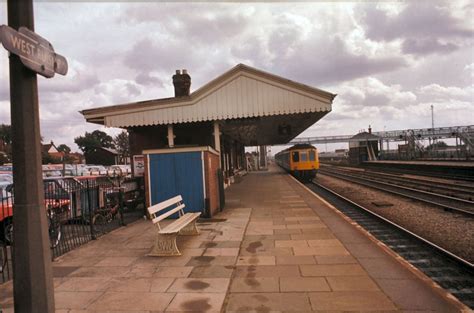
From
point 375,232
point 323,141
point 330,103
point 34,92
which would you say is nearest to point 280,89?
point 330,103

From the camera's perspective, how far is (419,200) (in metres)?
14.5

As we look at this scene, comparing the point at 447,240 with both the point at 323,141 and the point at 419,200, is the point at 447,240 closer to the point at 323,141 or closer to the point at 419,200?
the point at 419,200

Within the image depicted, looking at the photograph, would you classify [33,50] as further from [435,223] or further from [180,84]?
[180,84]

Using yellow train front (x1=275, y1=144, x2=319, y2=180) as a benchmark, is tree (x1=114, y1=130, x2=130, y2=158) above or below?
above

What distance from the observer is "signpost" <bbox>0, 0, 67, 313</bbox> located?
322 centimetres

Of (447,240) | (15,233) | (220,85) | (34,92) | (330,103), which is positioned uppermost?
(220,85)

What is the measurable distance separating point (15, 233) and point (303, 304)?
10.1 feet

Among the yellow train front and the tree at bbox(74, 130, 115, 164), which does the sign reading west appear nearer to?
the yellow train front

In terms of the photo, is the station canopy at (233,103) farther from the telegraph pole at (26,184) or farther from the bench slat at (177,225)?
the telegraph pole at (26,184)

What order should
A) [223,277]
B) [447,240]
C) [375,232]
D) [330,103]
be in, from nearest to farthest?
[223,277] → [447,240] → [375,232] → [330,103]

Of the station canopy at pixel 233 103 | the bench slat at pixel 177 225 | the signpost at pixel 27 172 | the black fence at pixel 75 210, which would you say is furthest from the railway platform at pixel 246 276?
the station canopy at pixel 233 103

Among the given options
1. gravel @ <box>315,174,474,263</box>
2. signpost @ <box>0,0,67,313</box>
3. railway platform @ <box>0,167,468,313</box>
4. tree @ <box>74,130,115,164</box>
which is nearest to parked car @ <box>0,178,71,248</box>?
railway platform @ <box>0,167,468,313</box>

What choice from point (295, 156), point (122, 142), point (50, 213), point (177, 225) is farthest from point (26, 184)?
point (122, 142)

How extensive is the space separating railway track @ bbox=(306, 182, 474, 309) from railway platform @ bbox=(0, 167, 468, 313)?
0.76 meters
